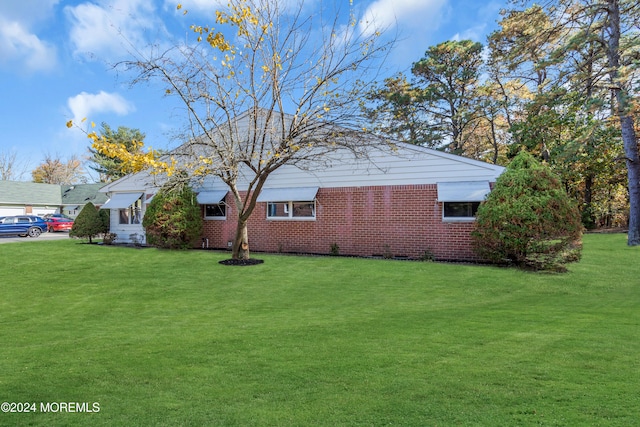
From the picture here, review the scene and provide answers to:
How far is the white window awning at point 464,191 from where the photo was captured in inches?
451

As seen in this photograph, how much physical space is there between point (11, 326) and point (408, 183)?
10752mm

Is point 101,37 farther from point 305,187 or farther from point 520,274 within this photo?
point 520,274

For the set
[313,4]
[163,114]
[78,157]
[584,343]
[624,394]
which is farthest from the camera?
[78,157]

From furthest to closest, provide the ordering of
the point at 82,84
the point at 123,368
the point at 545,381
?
the point at 82,84 → the point at 123,368 → the point at 545,381

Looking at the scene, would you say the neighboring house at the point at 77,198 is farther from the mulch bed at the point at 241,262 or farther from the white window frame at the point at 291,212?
the mulch bed at the point at 241,262

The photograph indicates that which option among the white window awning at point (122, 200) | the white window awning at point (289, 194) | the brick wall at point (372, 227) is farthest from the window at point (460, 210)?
the white window awning at point (122, 200)

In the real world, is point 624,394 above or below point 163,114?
below

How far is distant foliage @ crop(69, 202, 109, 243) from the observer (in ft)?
59.9

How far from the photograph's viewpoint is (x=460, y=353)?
4.24 meters

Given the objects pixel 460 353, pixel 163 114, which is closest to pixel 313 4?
pixel 163 114

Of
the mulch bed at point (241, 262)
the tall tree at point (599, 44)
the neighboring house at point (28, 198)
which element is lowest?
the mulch bed at point (241, 262)

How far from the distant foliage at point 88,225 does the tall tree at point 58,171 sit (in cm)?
4542

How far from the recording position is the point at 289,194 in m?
14.3

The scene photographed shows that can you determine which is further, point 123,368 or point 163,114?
point 163,114
